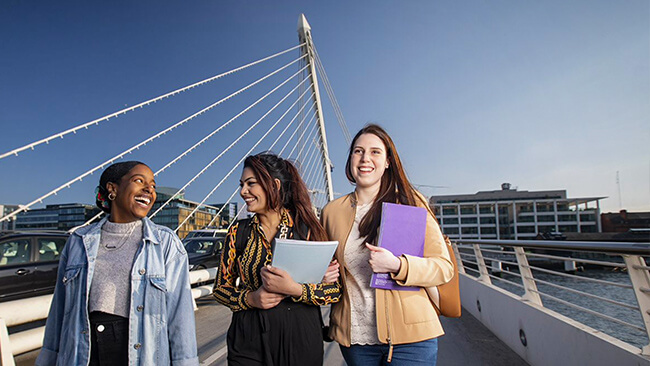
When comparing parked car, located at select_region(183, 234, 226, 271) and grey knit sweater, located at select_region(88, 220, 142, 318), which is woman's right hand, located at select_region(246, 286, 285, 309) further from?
parked car, located at select_region(183, 234, 226, 271)

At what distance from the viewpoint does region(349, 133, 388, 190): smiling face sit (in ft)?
5.60

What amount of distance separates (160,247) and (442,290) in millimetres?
1359

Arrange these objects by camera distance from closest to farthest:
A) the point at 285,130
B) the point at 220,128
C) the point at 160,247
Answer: the point at 160,247 < the point at 220,128 < the point at 285,130

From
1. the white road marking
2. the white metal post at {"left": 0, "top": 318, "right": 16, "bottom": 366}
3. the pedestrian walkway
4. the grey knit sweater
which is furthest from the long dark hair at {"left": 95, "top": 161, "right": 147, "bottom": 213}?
the pedestrian walkway

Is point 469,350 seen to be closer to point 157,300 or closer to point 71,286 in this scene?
point 157,300

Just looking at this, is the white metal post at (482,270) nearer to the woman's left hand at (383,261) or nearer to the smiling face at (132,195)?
the woman's left hand at (383,261)

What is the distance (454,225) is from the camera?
80688 mm

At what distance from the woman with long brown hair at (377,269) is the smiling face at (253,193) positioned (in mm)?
338

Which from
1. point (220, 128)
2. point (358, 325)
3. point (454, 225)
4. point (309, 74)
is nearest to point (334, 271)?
point (358, 325)

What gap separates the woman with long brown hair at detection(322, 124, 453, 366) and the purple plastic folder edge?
5cm

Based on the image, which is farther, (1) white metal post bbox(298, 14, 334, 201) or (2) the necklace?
(1) white metal post bbox(298, 14, 334, 201)

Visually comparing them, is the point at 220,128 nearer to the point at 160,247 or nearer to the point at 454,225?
the point at 160,247

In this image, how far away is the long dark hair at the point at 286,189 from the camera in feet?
5.80

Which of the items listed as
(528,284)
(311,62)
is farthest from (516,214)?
(528,284)
